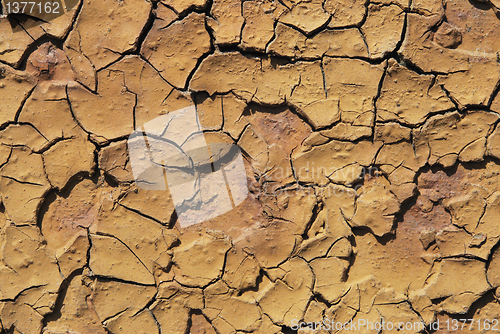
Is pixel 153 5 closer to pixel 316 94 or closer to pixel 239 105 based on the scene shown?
pixel 239 105

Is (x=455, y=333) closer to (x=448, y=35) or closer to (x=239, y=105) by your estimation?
(x=448, y=35)

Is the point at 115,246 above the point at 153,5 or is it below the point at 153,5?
below

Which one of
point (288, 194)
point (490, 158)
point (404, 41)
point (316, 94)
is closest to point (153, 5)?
point (316, 94)

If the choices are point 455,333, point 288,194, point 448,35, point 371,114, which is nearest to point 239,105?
point 288,194

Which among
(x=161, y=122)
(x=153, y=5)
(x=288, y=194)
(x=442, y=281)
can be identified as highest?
(x=153, y=5)

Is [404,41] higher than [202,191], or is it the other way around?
[404,41]

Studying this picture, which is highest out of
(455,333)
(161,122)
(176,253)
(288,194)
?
(161,122)
